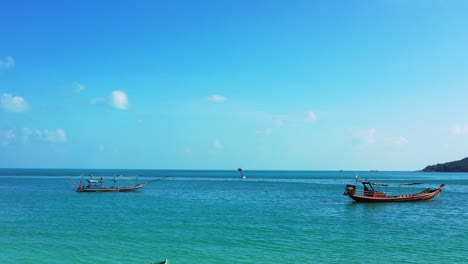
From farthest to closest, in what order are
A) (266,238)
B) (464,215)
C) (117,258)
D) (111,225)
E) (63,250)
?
(464,215) → (111,225) → (266,238) → (63,250) → (117,258)

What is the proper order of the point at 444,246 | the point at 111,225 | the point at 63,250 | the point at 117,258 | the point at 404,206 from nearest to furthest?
1. the point at 117,258
2. the point at 63,250
3. the point at 444,246
4. the point at 111,225
5. the point at 404,206

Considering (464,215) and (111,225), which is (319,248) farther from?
(464,215)

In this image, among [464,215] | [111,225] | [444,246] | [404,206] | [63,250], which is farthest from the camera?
[404,206]

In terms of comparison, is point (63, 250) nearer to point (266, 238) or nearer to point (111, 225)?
point (111, 225)

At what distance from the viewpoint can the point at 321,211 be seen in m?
38.3

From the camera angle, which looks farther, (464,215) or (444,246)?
(464,215)

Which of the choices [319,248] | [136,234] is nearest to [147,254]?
[136,234]

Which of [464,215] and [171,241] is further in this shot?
[464,215]

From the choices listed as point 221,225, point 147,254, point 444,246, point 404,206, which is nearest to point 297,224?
point 221,225

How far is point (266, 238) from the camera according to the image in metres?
24.4

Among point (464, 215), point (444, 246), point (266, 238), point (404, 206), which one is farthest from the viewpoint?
point (404, 206)

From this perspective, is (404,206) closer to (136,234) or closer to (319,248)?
(319,248)

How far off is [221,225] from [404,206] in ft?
81.2

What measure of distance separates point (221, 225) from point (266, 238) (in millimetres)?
5638
